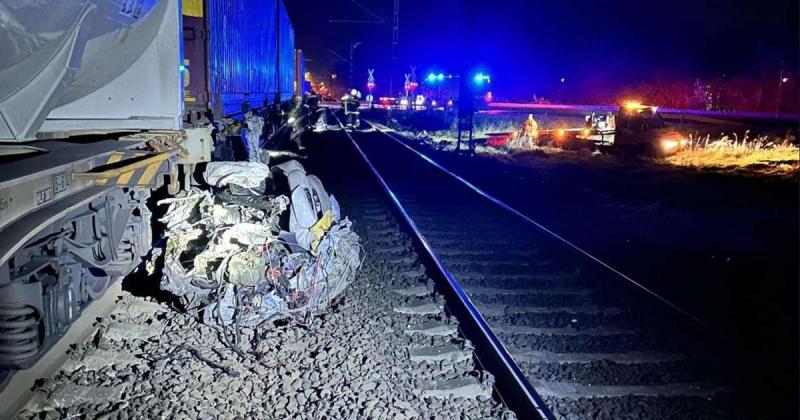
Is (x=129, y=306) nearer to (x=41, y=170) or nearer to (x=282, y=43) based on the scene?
(x=41, y=170)

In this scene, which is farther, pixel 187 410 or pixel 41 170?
pixel 187 410

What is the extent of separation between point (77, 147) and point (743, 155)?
63.3ft

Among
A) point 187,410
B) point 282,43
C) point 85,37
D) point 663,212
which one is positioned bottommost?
point 187,410

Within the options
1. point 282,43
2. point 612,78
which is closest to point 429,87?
point 612,78

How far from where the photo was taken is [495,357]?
4.25 m

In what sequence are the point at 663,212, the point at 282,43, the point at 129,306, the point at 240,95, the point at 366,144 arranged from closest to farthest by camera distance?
the point at 129,306 < the point at 663,212 < the point at 240,95 < the point at 366,144 < the point at 282,43

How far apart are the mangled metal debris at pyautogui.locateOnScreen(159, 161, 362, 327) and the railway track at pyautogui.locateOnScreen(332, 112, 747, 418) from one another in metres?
1.47

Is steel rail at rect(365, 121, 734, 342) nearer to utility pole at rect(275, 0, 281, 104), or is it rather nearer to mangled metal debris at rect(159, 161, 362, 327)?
A: mangled metal debris at rect(159, 161, 362, 327)

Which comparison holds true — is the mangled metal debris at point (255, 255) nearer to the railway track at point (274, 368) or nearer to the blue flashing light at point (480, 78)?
the railway track at point (274, 368)

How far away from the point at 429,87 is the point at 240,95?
46.5 metres

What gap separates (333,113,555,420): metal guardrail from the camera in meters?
3.70

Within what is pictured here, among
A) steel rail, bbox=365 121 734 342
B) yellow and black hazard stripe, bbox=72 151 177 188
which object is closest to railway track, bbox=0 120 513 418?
yellow and black hazard stripe, bbox=72 151 177 188

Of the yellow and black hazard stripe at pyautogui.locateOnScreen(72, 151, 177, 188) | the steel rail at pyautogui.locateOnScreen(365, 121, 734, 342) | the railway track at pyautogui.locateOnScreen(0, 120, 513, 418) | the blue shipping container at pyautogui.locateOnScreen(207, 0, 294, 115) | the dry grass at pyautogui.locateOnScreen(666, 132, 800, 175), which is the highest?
the blue shipping container at pyautogui.locateOnScreen(207, 0, 294, 115)

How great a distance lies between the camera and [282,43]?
24422mm
